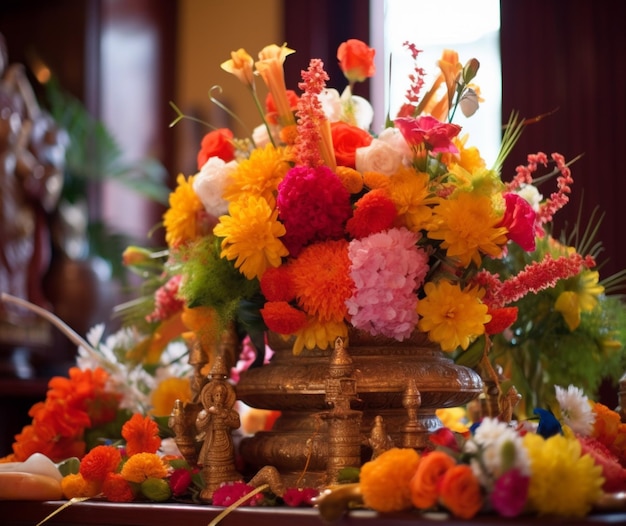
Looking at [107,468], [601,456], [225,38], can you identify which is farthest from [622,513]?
[225,38]

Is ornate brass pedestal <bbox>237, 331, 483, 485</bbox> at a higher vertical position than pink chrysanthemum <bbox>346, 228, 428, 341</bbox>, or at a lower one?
lower

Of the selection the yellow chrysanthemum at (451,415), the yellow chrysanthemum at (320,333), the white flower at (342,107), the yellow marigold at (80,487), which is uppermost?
the white flower at (342,107)

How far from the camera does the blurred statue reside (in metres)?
2.73

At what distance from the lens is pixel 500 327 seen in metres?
1.30

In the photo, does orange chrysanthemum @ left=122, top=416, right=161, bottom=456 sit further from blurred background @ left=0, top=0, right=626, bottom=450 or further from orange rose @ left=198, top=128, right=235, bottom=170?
blurred background @ left=0, top=0, right=626, bottom=450

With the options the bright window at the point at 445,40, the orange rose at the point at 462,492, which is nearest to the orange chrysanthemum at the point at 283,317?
the orange rose at the point at 462,492

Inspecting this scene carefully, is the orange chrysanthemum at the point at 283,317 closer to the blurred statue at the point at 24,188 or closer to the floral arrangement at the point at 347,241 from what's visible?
the floral arrangement at the point at 347,241

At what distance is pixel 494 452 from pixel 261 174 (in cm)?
52

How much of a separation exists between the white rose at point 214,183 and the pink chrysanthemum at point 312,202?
0.14 m

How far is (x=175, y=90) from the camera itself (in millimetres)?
3236

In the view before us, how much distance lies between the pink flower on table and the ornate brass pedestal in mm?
245

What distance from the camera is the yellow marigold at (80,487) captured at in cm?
A: 129

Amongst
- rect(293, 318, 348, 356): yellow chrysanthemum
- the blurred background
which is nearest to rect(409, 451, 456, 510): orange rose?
rect(293, 318, 348, 356): yellow chrysanthemum

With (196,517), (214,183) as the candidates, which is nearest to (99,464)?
(196,517)
